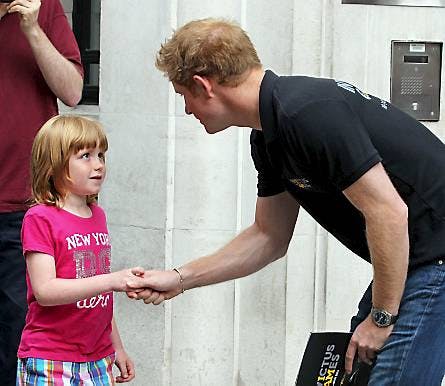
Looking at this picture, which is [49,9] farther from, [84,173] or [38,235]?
[38,235]

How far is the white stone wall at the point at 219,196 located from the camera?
222 inches

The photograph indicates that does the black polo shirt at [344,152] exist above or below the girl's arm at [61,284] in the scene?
above

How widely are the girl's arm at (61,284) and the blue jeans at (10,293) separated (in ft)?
2.59

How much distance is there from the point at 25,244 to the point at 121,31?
194 cm

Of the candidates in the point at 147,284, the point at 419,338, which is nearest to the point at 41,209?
the point at 147,284

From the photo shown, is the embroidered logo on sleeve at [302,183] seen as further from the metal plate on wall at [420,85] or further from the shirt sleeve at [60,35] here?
the metal plate on wall at [420,85]

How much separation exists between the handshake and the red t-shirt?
870mm

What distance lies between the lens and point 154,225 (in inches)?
226

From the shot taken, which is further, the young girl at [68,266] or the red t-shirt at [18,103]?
the red t-shirt at [18,103]

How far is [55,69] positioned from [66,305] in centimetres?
108

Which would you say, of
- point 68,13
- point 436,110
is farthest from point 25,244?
point 68,13

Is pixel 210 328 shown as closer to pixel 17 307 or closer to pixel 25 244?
pixel 17 307

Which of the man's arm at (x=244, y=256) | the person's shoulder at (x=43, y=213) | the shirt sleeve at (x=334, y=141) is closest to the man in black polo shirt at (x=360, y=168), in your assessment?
the shirt sleeve at (x=334, y=141)

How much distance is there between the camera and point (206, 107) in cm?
369
